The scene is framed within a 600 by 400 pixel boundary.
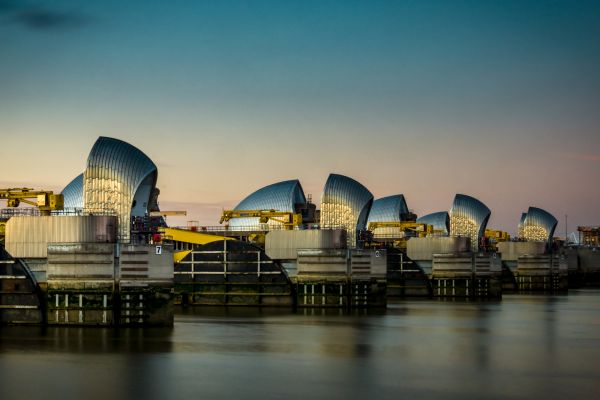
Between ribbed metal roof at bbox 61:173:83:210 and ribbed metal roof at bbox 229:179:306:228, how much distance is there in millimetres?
19321

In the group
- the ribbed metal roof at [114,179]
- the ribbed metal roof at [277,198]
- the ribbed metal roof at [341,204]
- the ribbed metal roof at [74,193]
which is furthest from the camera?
the ribbed metal roof at [277,198]

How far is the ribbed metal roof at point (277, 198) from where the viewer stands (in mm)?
125562

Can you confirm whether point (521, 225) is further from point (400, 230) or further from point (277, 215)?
point (277, 215)

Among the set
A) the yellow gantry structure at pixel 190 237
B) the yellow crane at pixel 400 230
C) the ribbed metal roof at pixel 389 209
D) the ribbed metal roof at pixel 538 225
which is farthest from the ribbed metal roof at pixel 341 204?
the ribbed metal roof at pixel 538 225

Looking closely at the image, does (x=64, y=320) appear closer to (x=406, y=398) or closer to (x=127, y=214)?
(x=127, y=214)

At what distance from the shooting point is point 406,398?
38.2 m

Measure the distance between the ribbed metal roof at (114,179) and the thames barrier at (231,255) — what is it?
2.4 inches

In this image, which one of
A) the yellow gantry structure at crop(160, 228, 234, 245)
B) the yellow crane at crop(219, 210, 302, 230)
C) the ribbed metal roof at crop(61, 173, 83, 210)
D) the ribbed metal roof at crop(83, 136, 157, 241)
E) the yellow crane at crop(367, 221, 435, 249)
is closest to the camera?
the ribbed metal roof at crop(83, 136, 157, 241)

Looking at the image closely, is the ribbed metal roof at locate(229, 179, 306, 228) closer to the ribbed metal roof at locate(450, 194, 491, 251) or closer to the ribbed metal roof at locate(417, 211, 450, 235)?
the ribbed metal roof at locate(450, 194, 491, 251)

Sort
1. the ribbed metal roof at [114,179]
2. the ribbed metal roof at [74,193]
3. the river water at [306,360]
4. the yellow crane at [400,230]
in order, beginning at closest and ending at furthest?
1. the river water at [306,360]
2. the ribbed metal roof at [114,179]
3. the ribbed metal roof at [74,193]
4. the yellow crane at [400,230]

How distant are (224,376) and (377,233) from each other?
112 m

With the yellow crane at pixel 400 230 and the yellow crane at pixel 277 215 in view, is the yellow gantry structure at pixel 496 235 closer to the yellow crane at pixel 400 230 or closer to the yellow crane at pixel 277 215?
the yellow crane at pixel 400 230

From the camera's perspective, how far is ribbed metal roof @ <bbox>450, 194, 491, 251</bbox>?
421ft

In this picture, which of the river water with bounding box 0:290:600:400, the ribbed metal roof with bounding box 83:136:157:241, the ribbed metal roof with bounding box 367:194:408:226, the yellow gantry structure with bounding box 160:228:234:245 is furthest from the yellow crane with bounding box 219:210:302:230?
the ribbed metal roof with bounding box 367:194:408:226
